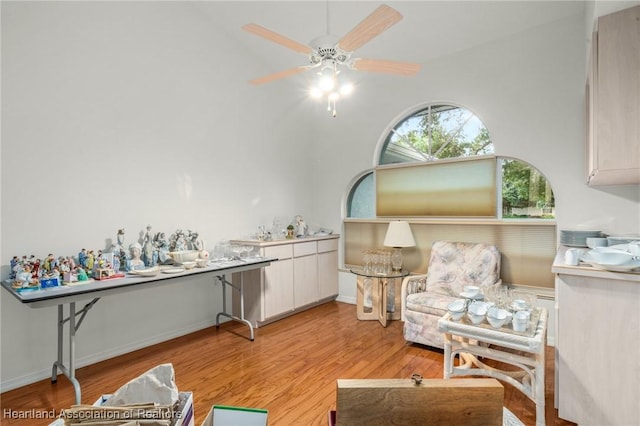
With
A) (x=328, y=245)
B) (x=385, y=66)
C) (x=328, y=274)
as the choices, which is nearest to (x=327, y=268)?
(x=328, y=274)

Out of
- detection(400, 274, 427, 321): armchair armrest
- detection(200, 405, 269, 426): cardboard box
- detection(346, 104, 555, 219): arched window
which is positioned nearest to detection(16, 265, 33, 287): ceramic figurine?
detection(200, 405, 269, 426): cardboard box

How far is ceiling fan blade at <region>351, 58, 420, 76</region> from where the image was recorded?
2.38 m

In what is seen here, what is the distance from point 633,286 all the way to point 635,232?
55.5 inches

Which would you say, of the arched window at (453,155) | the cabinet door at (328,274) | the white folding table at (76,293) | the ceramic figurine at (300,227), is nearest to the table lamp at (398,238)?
the arched window at (453,155)

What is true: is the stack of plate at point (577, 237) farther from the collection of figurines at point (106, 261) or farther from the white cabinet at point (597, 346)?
the collection of figurines at point (106, 261)

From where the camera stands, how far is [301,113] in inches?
195

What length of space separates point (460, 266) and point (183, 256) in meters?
2.82

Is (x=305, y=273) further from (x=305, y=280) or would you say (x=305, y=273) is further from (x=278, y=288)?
(x=278, y=288)

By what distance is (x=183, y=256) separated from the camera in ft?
10.4

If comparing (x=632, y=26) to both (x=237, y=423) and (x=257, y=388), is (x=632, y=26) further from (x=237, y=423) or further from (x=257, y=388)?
(x=257, y=388)

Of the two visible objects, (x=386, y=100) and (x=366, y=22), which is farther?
(x=386, y=100)

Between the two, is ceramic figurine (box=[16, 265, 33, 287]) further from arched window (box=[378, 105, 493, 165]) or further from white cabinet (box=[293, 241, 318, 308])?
arched window (box=[378, 105, 493, 165])

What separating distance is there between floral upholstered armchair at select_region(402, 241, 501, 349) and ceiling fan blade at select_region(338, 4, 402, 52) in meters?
2.30

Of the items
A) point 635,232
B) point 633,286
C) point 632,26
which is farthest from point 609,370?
point 632,26
